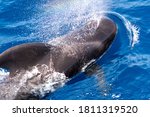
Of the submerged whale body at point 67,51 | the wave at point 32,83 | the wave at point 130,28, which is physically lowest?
the wave at point 32,83

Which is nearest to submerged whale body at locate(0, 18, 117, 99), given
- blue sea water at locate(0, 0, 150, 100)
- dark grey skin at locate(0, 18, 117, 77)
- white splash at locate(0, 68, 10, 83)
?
dark grey skin at locate(0, 18, 117, 77)

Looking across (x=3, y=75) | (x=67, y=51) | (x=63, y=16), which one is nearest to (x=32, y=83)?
(x=3, y=75)

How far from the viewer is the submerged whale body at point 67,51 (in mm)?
11591

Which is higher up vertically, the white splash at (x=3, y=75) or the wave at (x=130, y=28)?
the wave at (x=130, y=28)

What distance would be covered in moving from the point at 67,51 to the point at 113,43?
2222 mm

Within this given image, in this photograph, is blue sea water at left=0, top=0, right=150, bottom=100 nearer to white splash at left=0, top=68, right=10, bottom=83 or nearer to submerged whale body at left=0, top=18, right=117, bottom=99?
submerged whale body at left=0, top=18, right=117, bottom=99

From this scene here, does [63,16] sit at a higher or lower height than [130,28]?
higher

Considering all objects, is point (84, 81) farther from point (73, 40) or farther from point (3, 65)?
point (3, 65)

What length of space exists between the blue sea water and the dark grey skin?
380mm

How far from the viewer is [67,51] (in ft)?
42.8

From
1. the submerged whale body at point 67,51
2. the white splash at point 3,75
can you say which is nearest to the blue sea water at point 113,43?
the submerged whale body at point 67,51

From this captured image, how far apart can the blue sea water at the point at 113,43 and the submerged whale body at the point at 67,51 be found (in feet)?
1.24

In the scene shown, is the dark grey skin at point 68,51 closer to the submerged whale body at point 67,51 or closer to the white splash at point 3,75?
the submerged whale body at point 67,51

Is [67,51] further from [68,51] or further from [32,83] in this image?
[32,83]
